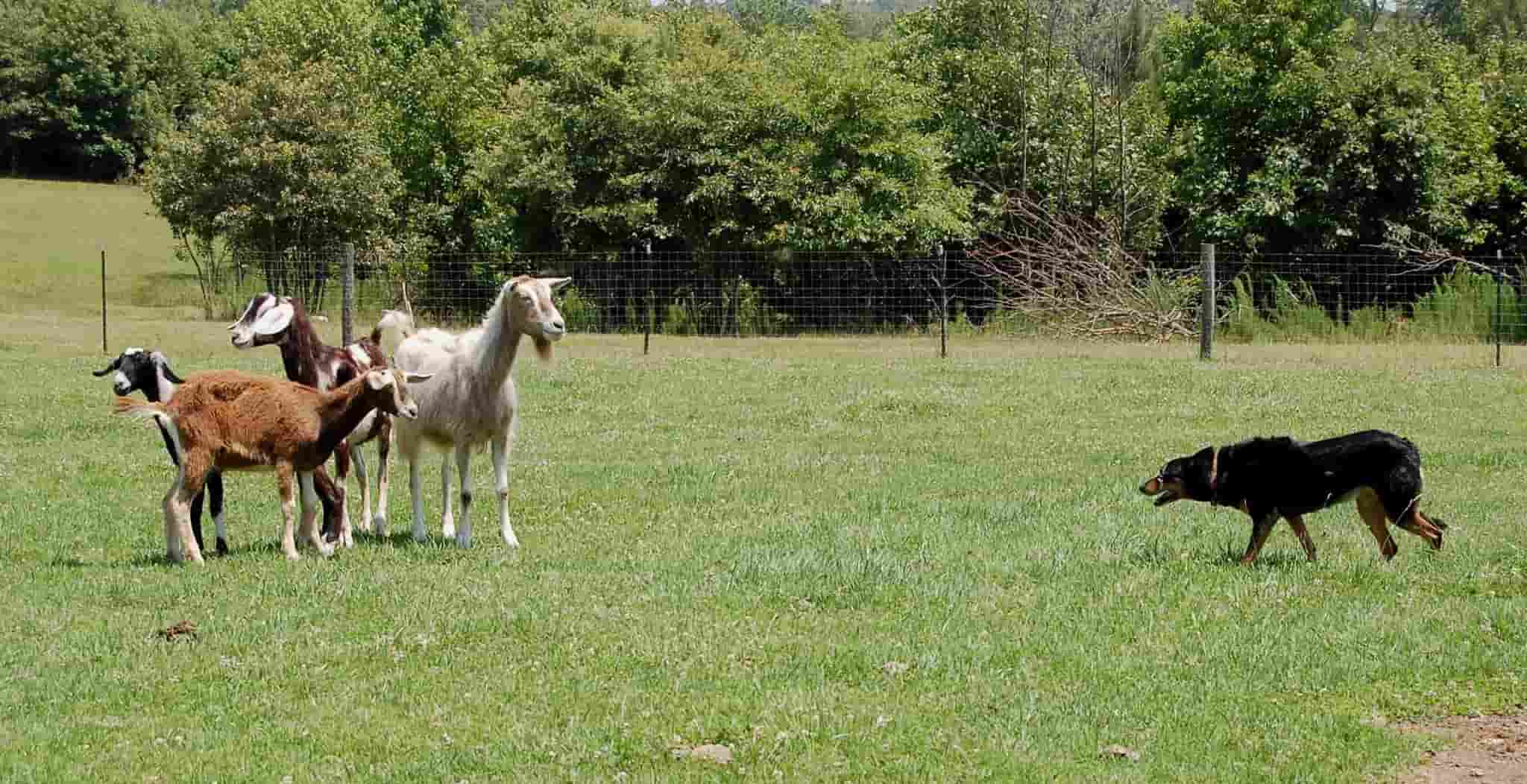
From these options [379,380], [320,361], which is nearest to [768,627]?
[379,380]

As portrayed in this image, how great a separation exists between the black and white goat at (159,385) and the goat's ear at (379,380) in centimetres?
124

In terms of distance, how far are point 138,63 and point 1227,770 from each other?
276 feet

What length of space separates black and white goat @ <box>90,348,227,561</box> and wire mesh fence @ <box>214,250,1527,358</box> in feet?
59.0

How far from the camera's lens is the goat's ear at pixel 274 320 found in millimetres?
11570

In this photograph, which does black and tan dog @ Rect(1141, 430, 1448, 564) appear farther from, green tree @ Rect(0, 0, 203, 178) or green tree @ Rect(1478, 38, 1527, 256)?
green tree @ Rect(0, 0, 203, 178)

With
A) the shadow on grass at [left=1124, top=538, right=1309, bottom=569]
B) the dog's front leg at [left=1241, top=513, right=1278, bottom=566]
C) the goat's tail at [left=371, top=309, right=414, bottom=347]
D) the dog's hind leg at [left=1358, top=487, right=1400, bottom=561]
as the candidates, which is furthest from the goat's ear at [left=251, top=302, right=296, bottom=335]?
the dog's hind leg at [left=1358, top=487, right=1400, bottom=561]

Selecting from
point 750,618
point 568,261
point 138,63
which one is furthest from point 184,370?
point 138,63

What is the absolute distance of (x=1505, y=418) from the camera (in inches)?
719

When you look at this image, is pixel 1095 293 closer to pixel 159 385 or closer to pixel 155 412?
pixel 159 385

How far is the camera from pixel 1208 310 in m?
25.9

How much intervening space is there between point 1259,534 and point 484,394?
17.2 ft

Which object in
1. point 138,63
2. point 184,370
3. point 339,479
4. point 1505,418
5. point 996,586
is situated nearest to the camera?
point 996,586

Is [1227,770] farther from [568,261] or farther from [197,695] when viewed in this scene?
[568,261]

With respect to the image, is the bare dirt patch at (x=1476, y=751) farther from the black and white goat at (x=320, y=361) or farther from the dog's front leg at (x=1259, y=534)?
the black and white goat at (x=320, y=361)
